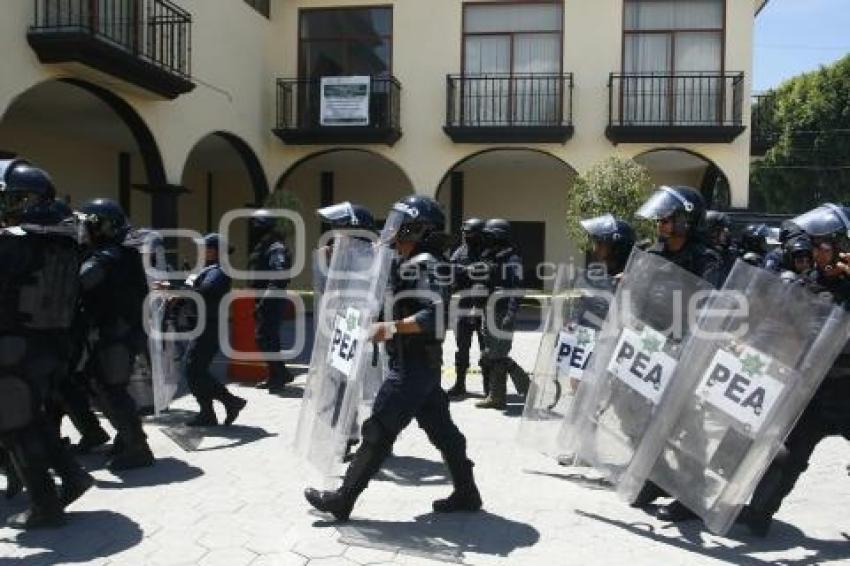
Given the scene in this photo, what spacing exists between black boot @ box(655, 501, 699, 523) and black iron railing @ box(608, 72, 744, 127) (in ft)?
45.1

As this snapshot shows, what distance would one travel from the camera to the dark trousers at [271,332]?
845 cm

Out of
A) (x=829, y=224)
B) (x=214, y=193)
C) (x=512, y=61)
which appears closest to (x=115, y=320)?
(x=829, y=224)

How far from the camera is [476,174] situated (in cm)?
2175

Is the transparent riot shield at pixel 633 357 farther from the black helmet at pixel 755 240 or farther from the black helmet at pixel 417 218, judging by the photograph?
the black helmet at pixel 755 240

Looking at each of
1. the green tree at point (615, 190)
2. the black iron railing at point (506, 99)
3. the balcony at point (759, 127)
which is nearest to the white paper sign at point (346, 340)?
the green tree at point (615, 190)

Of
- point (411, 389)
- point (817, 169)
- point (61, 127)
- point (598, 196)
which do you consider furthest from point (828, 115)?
point (411, 389)

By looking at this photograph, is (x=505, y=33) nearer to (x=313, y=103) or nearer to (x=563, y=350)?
(x=313, y=103)

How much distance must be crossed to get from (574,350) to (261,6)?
→ 599 inches

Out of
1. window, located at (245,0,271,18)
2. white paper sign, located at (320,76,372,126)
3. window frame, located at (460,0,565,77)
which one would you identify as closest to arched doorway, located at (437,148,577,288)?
window frame, located at (460,0,565,77)

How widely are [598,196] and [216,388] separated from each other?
34.9 ft

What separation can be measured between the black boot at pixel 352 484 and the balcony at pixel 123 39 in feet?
26.7

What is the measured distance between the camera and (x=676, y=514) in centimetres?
461

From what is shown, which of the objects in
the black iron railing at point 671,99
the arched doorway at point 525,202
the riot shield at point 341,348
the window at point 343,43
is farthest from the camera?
the arched doorway at point 525,202

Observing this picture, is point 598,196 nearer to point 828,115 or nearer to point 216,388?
point 216,388
